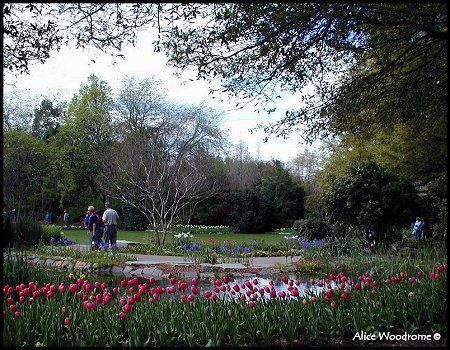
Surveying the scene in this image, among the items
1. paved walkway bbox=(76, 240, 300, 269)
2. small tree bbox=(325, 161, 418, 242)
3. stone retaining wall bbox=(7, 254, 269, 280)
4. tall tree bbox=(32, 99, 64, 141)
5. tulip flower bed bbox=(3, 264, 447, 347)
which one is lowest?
stone retaining wall bbox=(7, 254, 269, 280)

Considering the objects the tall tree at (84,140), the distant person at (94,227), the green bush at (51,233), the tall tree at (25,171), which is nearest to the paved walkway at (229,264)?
the distant person at (94,227)

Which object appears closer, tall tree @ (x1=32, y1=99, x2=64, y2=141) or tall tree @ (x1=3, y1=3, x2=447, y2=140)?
tall tree @ (x1=3, y1=3, x2=447, y2=140)

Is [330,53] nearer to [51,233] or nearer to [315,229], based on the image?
[315,229]

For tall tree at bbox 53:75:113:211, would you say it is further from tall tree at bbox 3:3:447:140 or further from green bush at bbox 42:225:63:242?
tall tree at bbox 3:3:447:140

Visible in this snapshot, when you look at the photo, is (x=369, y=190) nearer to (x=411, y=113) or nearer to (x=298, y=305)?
(x=411, y=113)

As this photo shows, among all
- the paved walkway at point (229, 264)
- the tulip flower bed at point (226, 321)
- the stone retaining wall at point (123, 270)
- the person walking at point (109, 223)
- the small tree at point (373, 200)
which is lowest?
the stone retaining wall at point (123, 270)

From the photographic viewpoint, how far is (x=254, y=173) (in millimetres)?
33969

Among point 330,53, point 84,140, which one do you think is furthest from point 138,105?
point 330,53

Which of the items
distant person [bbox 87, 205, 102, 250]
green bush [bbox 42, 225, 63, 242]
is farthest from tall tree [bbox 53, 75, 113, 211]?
distant person [bbox 87, 205, 102, 250]

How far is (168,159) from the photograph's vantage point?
769 inches

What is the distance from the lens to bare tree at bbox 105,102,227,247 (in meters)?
18.9

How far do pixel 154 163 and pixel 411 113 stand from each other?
44.1 ft

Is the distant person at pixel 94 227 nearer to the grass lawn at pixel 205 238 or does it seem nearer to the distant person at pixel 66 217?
the grass lawn at pixel 205 238

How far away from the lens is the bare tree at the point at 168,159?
18875mm
